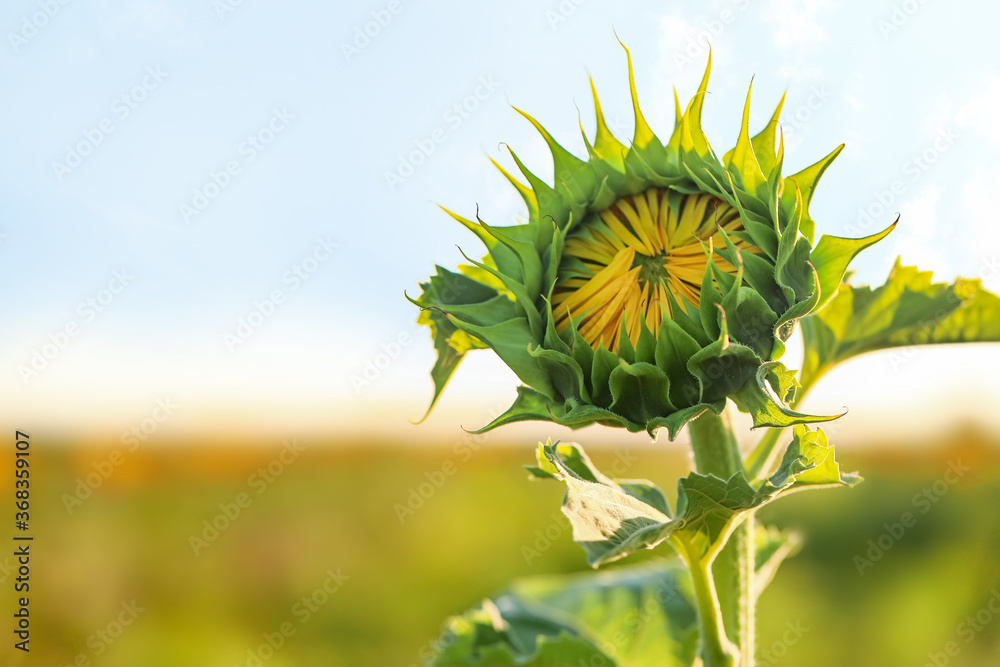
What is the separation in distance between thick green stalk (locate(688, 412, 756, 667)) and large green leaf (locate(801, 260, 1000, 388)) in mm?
603

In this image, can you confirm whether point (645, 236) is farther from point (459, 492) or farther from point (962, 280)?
point (459, 492)

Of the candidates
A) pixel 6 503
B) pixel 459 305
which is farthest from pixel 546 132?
pixel 6 503

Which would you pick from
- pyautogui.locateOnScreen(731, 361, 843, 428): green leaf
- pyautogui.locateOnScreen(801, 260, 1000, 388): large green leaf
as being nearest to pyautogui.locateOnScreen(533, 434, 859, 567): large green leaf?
pyautogui.locateOnScreen(731, 361, 843, 428): green leaf

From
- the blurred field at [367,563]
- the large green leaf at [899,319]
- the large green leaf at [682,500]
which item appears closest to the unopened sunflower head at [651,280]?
the large green leaf at [682,500]

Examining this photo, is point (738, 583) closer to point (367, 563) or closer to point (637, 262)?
point (637, 262)

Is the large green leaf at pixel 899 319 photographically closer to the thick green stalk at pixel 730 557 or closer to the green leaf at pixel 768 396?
the thick green stalk at pixel 730 557

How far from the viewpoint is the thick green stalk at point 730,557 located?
192 centimetres

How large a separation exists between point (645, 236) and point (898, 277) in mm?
971

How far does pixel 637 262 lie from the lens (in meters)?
1.84

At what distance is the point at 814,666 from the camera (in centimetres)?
1055

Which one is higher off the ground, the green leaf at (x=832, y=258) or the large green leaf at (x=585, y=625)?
the green leaf at (x=832, y=258)

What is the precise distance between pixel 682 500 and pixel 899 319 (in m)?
1.17

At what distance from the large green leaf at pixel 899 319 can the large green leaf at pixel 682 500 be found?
75cm

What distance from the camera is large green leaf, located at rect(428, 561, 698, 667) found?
2514 mm
